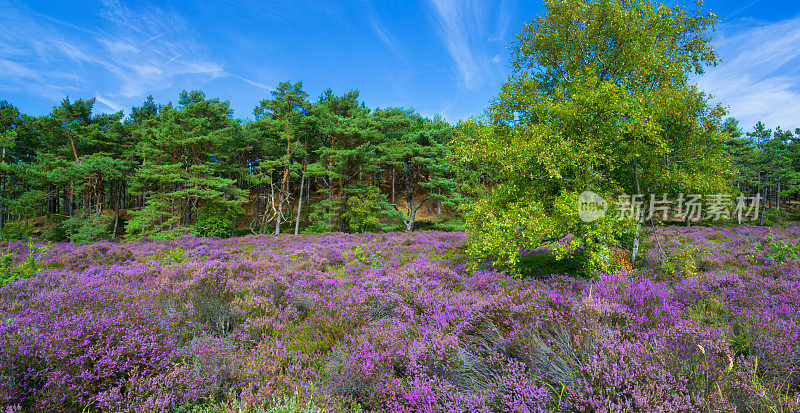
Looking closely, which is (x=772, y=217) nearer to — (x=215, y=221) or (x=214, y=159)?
(x=215, y=221)

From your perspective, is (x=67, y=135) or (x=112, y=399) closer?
(x=112, y=399)

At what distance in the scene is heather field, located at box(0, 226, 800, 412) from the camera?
2482 mm

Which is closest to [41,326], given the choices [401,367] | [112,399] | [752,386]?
[112,399]

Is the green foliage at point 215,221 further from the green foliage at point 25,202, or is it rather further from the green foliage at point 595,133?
the green foliage at point 595,133

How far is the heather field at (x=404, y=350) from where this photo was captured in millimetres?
2482

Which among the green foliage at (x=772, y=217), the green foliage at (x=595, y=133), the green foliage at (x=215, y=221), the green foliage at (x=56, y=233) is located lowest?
the green foliage at (x=56, y=233)

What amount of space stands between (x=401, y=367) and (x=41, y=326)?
11.9 ft

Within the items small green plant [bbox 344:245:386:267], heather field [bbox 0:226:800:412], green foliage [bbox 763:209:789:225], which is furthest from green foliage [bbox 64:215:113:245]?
green foliage [bbox 763:209:789:225]

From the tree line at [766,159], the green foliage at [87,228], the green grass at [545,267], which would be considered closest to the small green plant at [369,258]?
the green grass at [545,267]

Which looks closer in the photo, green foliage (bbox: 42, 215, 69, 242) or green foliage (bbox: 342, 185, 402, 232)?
green foliage (bbox: 342, 185, 402, 232)

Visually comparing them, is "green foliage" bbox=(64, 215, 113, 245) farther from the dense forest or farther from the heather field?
the heather field

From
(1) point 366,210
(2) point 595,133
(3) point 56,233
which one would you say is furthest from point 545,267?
(3) point 56,233

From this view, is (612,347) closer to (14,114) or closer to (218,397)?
(218,397)

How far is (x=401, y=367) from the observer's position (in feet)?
11.0
